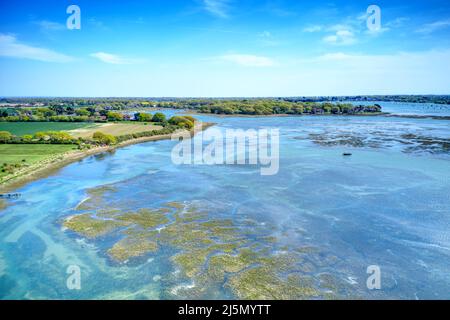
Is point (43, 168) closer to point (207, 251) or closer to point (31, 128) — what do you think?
point (207, 251)

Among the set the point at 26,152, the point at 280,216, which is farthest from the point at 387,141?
→ the point at 26,152

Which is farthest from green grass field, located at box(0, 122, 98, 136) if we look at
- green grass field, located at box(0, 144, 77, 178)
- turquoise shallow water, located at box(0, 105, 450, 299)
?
turquoise shallow water, located at box(0, 105, 450, 299)

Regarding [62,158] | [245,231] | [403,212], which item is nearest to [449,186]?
[403,212]

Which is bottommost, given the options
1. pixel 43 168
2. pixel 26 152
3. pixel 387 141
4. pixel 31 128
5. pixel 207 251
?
pixel 207 251

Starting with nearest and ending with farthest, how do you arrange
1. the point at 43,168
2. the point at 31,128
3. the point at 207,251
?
1. the point at 207,251
2. the point at 43,168
3. the point at 31,128

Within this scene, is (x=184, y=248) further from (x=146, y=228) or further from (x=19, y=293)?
(x=19, y=293)

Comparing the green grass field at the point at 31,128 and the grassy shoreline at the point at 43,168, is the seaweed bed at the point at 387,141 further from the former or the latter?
the green grass field at the point at 31,128

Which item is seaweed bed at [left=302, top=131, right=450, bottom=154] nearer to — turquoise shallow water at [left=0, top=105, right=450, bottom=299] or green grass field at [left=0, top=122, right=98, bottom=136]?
turquoise shallow water at [left=0, top=105, right=450, bottom=299]
